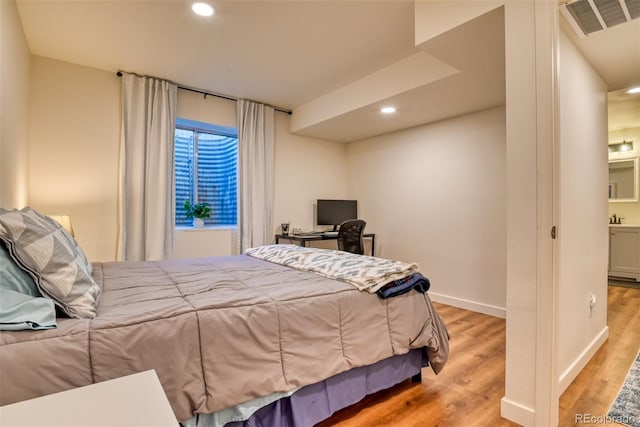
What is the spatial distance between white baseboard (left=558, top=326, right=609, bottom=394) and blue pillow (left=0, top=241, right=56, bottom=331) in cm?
251

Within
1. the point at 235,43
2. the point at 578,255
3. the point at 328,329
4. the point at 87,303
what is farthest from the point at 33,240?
the point at 578,255

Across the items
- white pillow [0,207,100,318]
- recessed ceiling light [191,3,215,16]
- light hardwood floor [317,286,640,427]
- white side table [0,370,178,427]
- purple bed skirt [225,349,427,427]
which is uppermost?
recessed ceiling light [191,3,215,16]

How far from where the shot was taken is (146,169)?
132 inches

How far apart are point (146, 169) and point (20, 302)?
2562 millimetres

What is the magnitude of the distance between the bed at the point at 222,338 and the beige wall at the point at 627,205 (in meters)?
5.37

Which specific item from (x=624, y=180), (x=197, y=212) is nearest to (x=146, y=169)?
(x=197, y=212)

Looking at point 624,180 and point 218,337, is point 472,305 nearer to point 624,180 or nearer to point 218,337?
point 218,337

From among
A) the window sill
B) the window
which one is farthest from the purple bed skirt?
the window

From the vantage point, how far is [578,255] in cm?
210

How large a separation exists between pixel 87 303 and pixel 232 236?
2912 millimetres

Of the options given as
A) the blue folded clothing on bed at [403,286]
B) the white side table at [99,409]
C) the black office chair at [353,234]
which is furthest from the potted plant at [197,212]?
the white side table at [99,409]

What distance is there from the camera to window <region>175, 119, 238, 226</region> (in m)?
4.10

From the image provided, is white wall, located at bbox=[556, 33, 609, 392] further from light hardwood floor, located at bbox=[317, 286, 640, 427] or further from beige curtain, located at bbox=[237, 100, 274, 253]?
beige curtain, located at bbox=[237, 100, 274, 253]

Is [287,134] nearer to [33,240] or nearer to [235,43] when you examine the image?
[235,43]
